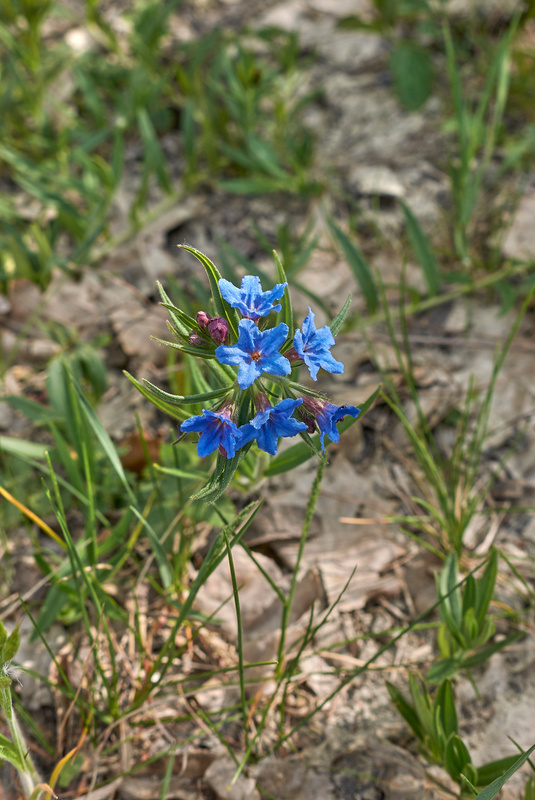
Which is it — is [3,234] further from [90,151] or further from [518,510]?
[518,510]

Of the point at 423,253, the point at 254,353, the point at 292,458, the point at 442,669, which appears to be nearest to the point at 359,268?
the point at 423,253

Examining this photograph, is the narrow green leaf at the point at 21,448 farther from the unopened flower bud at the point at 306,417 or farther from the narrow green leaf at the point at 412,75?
the narrow green leaf at the point at 412,75

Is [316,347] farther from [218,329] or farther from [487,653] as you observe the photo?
[487,653]

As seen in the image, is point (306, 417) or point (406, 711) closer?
point (306, 417)

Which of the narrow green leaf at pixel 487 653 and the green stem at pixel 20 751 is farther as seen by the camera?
the narrow green leaf at pixel 487 653

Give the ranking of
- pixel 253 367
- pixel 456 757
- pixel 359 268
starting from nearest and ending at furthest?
pixel 253 367, pixel 456 757, pixel 359 268

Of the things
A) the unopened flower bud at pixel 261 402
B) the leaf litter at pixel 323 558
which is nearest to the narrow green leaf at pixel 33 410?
the leaf litter at pixel 323 558
